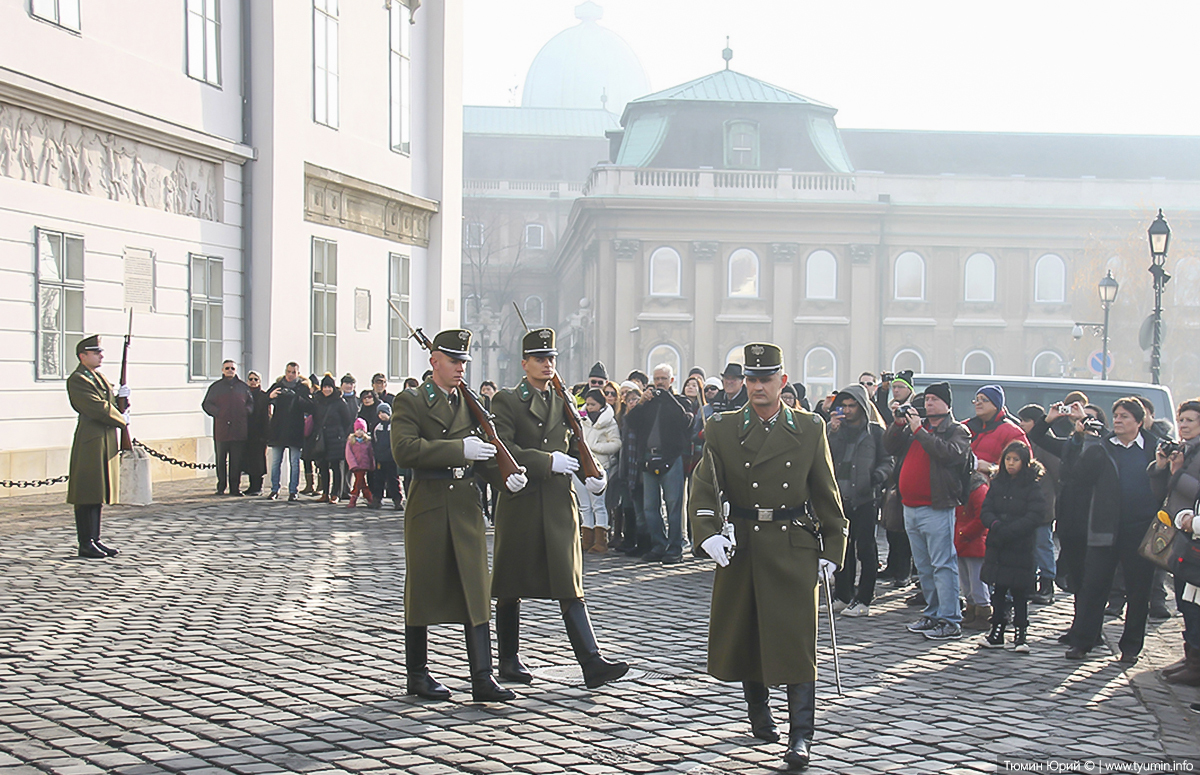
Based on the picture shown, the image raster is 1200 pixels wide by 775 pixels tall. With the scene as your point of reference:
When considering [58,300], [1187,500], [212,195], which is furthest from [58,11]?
[1187,500]

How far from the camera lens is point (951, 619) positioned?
378 inches

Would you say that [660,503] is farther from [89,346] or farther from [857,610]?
[89,346]

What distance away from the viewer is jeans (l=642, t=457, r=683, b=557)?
44.4ft

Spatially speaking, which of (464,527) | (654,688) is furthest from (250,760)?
(654,688)

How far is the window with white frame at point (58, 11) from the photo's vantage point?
1733 centimetres

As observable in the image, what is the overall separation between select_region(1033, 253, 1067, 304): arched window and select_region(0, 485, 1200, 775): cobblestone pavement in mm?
46940

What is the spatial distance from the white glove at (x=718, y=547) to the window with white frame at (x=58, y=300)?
14010mm

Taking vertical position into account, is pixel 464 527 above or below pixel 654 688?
above

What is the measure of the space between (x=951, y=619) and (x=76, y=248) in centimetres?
1394

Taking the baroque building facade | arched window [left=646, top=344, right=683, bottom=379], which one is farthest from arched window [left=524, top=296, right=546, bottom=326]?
the baroque building facade

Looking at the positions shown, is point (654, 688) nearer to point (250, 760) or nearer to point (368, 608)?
point (250, 760)

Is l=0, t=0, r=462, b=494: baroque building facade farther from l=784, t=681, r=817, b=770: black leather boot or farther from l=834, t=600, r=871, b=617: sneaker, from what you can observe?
l=784, t=681, r=817, b=770: black leather boot

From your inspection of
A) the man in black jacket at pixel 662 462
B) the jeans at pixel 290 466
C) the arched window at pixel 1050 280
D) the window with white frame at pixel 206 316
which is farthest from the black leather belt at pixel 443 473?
the arched window at pixel 1050 280

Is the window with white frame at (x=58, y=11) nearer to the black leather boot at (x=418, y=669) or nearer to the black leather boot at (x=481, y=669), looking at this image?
the black leather boot at (x=418, y=669)
